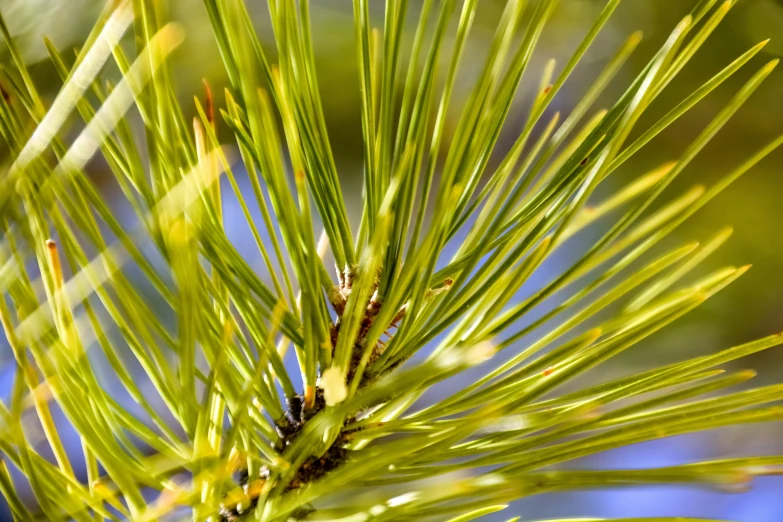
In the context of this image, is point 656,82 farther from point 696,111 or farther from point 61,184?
point 696,111

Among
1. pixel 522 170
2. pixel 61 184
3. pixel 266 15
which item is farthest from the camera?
pixel 266 15

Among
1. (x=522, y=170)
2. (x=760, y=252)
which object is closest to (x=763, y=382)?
(x=760, y=252)

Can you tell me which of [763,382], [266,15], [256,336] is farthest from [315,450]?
[763,382]

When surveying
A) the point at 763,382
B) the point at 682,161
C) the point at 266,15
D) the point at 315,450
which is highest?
the point at 266,15

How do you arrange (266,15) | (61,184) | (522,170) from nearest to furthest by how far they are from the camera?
(61,184)
(522,170)
(266,15)

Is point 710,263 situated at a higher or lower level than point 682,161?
higher

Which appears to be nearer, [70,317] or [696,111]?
[70,317]
